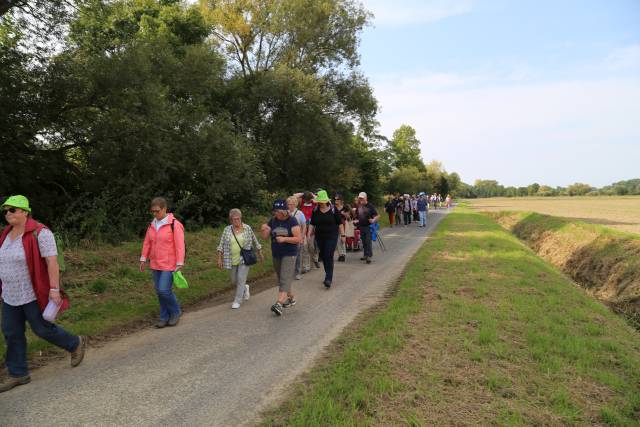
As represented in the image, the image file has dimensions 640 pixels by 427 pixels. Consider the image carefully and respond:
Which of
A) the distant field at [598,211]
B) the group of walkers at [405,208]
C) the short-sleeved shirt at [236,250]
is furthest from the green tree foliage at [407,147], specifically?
the short-sleeved shirt at [236,250]

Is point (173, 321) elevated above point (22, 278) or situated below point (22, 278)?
below

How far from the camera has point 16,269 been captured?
13.4ft

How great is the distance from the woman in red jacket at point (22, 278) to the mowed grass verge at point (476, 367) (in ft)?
9.06

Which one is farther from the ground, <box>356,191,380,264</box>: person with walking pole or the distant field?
<box>356,191,380,264</box>: person with walking pole

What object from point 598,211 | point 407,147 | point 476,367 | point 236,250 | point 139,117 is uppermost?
point 407,147

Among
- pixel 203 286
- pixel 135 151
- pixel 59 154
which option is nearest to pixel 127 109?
pixel 135 151

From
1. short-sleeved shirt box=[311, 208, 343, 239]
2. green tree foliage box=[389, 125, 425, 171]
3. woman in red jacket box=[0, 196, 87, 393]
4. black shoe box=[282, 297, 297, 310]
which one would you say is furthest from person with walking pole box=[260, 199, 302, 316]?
green tree foliage box=[389, 125, 425, 171]

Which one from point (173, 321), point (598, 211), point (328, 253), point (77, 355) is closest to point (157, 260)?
point (173, 321)

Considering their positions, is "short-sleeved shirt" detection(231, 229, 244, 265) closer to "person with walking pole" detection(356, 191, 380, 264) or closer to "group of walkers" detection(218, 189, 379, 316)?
"group of walkers" detection(218, 189, 379, 316)

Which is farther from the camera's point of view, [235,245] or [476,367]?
[235,245]

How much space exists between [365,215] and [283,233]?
18.5ft

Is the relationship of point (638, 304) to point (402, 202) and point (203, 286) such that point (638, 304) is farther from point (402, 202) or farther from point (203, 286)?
point (402, 202)

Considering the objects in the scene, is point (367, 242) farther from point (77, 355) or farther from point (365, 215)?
point (77, 355)

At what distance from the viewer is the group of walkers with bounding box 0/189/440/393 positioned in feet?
13.4
